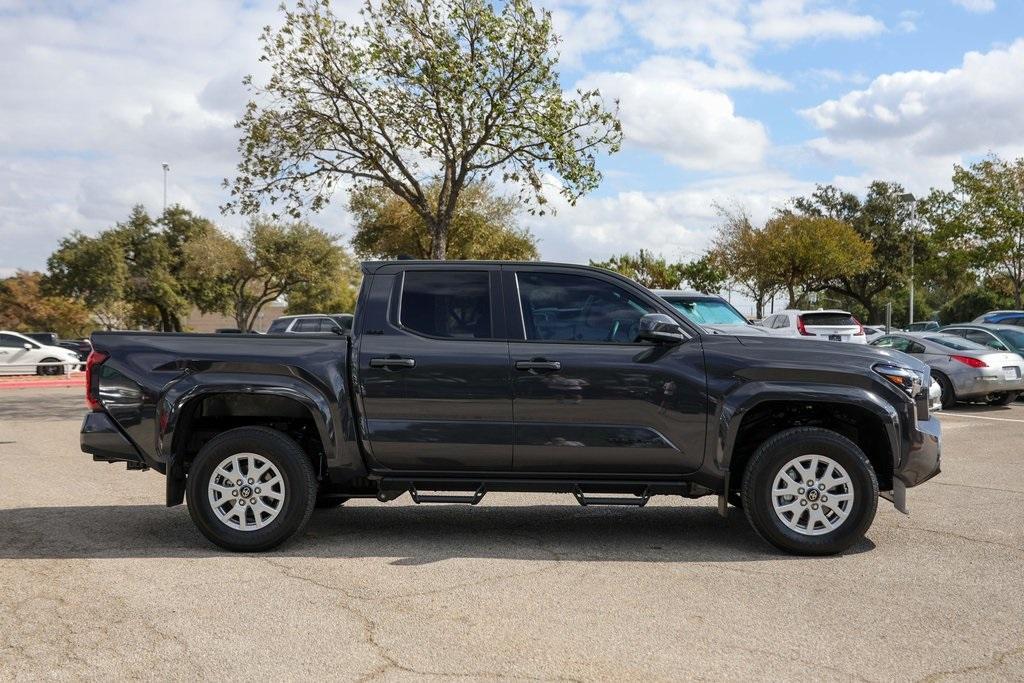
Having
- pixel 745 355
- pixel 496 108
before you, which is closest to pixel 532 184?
pixel 496 108

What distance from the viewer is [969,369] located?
1698 cm

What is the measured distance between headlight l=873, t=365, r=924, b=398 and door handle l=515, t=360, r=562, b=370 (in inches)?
81.4

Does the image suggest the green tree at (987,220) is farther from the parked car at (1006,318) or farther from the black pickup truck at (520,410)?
the black pickup truck at (520,410)

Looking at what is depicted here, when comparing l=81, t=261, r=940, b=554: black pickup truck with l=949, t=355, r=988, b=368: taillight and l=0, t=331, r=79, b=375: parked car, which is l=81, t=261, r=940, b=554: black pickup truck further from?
l=0, t=331, r=79, b=375: parked car

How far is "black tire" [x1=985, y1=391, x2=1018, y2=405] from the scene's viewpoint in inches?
704

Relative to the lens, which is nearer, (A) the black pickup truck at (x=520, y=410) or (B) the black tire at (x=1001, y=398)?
(A) the black pickup truck at (x=520, y=410)

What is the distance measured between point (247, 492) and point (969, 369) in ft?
46.9

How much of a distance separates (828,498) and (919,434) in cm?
77

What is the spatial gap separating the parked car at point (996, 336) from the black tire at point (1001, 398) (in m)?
0.87

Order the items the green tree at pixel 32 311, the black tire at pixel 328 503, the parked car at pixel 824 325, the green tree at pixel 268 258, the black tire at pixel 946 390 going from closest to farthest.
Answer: the black tire at pixel 328 503
the black tire at pixel 946 390
the parked car at pixel 824 325
the green tree at pixel 268 258
the green tree at pixel 32 311

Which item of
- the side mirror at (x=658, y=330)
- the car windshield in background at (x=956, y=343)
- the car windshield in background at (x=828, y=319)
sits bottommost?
the car windshield in background at (x=956, y=343)

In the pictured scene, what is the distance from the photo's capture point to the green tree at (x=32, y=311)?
242 ft

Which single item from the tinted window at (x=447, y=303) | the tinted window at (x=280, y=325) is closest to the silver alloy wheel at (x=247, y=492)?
the tinted window at (x=447, y=303)

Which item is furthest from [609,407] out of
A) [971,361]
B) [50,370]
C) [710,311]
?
[50,370]
